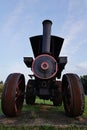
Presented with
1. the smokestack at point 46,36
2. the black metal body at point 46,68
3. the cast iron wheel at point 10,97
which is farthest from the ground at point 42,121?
the smokestack at point 46,36

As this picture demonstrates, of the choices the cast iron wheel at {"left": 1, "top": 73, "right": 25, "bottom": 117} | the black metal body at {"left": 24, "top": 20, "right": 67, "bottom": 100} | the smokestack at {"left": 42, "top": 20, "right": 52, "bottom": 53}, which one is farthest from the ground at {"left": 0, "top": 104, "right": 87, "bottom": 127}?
the smokestack at {"left": 42, "top": 20, "right": 52, "bottom": 53}

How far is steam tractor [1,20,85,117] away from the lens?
9492 mm

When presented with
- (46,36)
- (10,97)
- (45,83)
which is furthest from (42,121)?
(46,36)

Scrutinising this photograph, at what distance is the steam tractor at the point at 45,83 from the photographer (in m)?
9.49

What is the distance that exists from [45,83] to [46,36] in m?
1.76

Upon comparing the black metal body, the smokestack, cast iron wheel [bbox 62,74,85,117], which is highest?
the smokestack

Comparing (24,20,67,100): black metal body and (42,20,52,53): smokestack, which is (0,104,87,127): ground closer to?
(24,20,67,100): black metal body

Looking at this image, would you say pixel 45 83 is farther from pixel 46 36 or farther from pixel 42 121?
pixel 42 121

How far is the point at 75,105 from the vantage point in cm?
947

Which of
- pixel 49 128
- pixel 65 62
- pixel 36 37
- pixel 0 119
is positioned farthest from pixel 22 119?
pixel 36 37

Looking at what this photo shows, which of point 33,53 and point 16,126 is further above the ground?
point 33,53

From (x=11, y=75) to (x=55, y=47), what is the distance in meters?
2.82

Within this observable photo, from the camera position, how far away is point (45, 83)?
10836 mm

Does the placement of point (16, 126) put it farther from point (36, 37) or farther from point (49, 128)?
point (36, 37)
